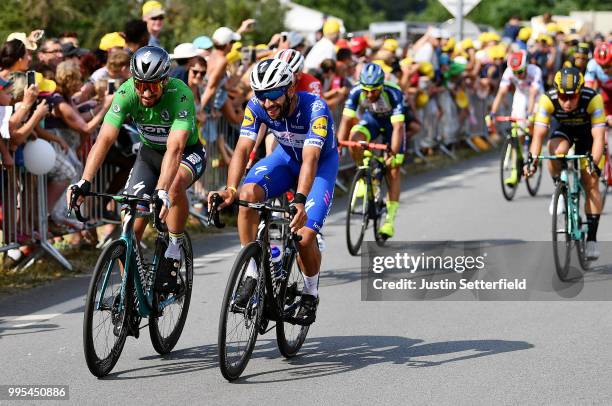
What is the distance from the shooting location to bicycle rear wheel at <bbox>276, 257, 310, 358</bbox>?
25.8 ft

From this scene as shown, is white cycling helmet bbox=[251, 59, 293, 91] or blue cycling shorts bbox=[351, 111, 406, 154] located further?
blue cycling shorts bbox=[351, 111, 406, 154]

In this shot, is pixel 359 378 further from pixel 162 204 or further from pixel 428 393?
pixel 162 204

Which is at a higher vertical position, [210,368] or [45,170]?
[45,170]

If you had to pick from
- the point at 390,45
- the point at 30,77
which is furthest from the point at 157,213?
the point at 390,45

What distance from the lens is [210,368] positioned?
7754mm

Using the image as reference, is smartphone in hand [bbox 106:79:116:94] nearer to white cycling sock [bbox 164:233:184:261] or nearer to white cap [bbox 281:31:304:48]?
white cap [bbox 281:31:304:48]

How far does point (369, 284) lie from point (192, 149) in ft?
9.48

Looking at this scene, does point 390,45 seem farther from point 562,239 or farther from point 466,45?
point 562,239

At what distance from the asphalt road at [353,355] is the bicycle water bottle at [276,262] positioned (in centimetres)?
58

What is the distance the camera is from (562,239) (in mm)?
11031

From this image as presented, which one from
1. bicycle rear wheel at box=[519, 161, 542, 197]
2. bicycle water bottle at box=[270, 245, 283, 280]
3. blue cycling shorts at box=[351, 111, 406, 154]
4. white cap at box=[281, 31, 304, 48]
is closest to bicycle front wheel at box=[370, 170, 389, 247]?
blue cycling shorts at box=[351, 111, 406, 154]

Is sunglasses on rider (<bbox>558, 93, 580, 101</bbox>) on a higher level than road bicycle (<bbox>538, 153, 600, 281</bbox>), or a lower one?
higher

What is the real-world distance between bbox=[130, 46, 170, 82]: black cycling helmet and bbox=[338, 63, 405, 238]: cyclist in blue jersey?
461 cm

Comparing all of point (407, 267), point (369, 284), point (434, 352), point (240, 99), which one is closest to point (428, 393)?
point (434, 352)
